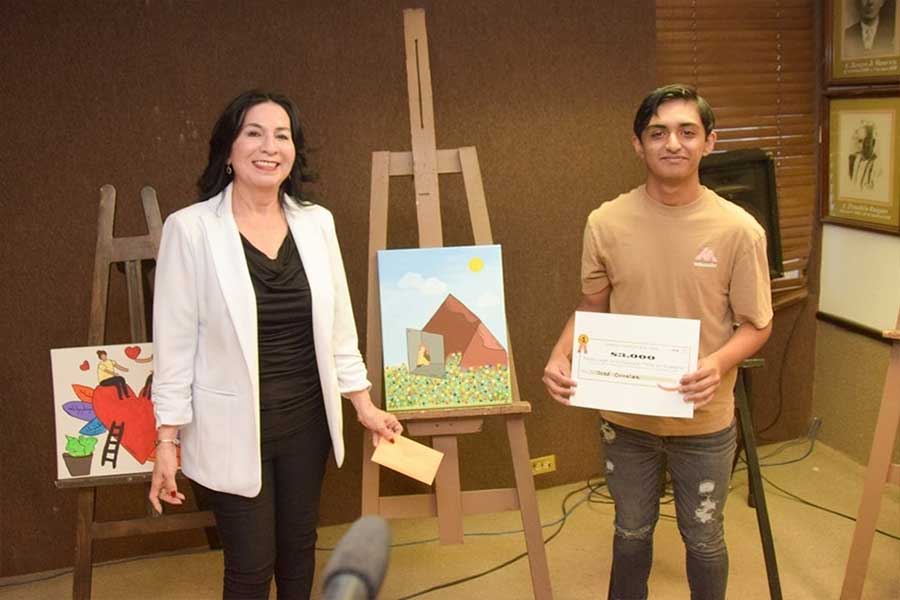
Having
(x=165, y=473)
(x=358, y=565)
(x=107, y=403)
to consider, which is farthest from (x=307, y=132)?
(x=358, y=565)

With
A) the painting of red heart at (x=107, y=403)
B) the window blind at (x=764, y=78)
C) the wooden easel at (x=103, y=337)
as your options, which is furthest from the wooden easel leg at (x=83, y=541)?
the window blind at (x=764, y=78)

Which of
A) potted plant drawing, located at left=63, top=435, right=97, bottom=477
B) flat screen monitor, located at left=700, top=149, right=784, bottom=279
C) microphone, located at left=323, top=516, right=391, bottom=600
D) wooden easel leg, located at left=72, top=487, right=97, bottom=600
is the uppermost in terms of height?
flat screen monitor, located at left=700, top=149, right=784, bottom=279

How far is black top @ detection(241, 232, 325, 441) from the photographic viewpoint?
2191 millimetres

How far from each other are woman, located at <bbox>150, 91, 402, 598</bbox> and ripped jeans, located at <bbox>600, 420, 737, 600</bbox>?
0.72 meters

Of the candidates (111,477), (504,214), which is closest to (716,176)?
(504,214)

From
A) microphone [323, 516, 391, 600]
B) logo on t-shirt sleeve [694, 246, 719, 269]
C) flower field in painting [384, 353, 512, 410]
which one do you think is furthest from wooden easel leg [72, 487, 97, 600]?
microphone [323, 516, 391, 600]

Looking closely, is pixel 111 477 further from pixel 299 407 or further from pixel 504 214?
pixel 504 214

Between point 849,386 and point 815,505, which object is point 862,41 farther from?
point 815,505

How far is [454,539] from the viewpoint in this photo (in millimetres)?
2697

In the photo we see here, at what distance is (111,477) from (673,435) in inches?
61.4

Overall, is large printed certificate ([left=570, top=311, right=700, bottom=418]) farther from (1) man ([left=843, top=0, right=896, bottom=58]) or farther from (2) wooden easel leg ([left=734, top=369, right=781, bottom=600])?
(1) man ([left=843, top=0, right=896, bottom=58])

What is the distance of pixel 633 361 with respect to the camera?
225 centimetres

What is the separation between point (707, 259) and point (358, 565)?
1599 millimetres

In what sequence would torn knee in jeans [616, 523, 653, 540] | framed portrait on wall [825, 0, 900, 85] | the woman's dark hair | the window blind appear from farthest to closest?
the window blind, framed portrait on wall [825, 0, 900, 85], torn knee in jeans [616, 523, 653, 540], the woman's dark hair
